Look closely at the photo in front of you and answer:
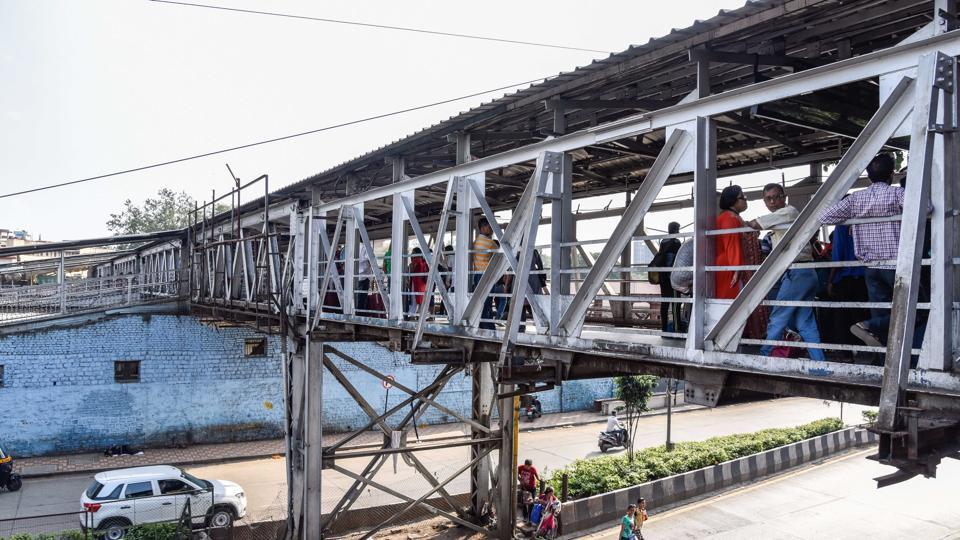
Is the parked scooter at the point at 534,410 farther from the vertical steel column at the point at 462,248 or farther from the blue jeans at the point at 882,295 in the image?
the blue jeans at the point at 882,295

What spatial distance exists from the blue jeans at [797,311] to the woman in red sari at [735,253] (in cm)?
31

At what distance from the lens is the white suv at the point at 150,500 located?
11336mm

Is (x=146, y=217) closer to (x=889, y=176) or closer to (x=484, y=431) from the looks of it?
(x=484, y=431)

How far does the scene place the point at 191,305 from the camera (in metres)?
18.3

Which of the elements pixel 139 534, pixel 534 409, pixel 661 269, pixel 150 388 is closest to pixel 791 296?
pixel 661 269

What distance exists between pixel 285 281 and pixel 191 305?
8822 mm

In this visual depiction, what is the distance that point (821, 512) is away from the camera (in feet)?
45.2

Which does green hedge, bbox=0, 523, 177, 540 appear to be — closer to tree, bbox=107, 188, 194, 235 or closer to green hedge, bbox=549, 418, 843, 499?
green hedge, bbox=549, 418, 843, 499

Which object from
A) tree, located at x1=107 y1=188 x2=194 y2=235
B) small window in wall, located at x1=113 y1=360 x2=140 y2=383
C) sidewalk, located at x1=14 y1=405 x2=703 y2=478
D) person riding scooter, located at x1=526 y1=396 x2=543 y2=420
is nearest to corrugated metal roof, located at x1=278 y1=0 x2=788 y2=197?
sidewalk, located at x1=14 y1=405 x2=703 y2=478

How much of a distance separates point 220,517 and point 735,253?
431 inches

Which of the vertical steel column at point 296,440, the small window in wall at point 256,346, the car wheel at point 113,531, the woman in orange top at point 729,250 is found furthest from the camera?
the small window in wall at point 256,346

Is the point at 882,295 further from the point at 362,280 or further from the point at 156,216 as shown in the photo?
the point at 156,216

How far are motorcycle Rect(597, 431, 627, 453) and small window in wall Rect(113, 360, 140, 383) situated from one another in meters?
12.3

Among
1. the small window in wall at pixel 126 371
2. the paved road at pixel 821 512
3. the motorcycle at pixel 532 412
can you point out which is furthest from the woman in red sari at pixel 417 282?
the motorcycle at pixel 532 412
